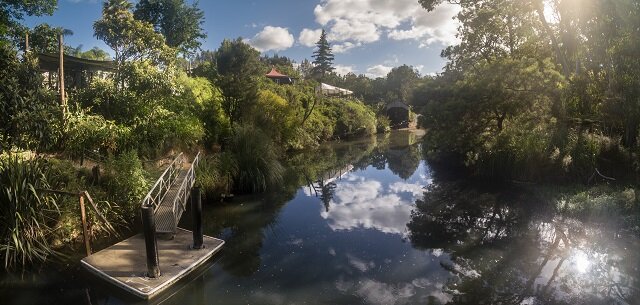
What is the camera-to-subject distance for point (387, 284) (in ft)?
27.2

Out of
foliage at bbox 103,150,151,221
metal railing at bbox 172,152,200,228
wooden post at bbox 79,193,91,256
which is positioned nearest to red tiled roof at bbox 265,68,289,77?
metal railing at bbox 172,152,200,228

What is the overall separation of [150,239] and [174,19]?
1457 inches

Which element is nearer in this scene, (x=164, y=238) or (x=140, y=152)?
(x=164, y=238)

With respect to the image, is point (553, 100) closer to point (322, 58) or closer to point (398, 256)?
point (398, 256)

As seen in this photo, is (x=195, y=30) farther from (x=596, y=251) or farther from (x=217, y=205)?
(x=596, y=251)

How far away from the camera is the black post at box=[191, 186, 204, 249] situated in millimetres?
9061

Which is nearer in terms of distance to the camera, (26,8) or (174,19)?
(26,8)

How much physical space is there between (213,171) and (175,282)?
6.81m

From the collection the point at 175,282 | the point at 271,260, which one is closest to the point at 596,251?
the point at 271,260

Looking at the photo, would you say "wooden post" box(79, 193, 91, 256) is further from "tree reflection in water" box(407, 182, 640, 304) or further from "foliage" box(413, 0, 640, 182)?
"foliage" box(413, 0, 640, 182)

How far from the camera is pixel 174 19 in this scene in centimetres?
3859

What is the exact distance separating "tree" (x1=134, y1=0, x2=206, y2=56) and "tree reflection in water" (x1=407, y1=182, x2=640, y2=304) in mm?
33097

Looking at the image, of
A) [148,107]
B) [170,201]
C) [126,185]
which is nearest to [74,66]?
[148,107]

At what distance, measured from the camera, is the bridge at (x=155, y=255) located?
293 inches
